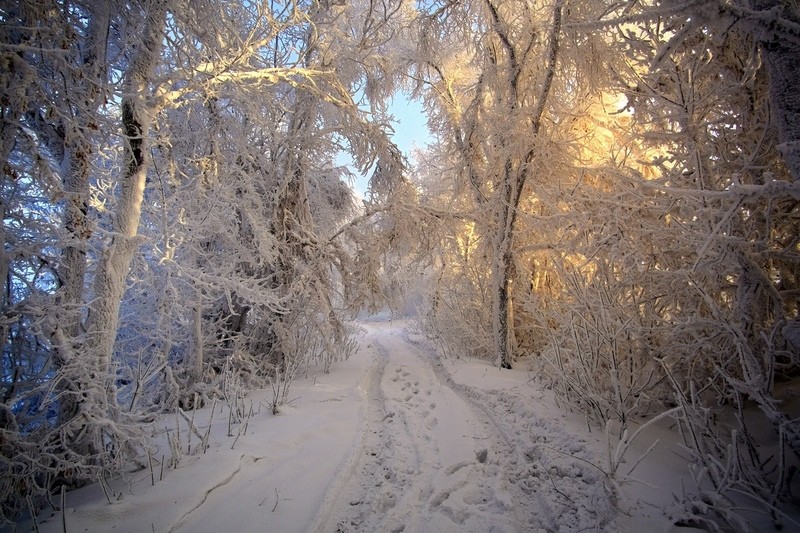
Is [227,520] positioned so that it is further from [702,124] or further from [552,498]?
[702,124]

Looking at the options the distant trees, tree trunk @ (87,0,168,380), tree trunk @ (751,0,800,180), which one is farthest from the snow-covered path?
tree trunk @ (751,0,800,180)

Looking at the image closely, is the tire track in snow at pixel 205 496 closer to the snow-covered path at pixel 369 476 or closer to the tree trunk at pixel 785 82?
the snow-covered path at pixel 369 476

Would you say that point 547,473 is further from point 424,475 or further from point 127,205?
point 127,205

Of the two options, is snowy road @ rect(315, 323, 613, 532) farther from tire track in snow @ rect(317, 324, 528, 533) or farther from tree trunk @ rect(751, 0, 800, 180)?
tree trunk @ rect(751, 0, 800, 180)

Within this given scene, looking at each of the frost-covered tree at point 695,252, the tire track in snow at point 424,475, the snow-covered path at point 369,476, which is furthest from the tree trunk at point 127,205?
the frost-covered tree at point 695,252

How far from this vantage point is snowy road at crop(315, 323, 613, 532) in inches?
91.4

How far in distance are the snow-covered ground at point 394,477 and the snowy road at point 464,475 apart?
0.4 inches

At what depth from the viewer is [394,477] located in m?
2.93

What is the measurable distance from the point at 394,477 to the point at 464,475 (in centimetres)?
61

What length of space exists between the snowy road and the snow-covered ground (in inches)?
0.4

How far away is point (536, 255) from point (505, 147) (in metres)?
2.48

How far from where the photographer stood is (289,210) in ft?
22.2

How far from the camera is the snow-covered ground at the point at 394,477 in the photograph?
2.25 m

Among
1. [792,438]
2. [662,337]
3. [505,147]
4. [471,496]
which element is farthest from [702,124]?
[471,496]
